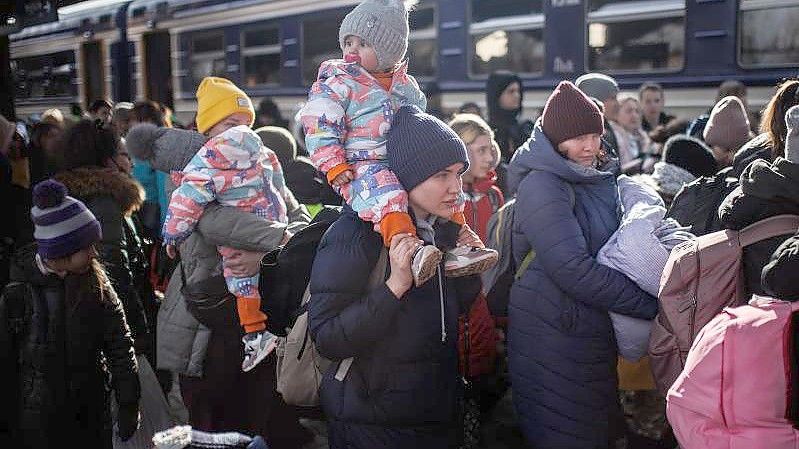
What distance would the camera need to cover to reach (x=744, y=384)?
5.63 feet

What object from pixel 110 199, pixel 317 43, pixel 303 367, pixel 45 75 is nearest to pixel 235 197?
pixel 110 199

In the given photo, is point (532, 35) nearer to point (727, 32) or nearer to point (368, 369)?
point (727, 32)

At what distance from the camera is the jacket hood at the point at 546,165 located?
3.09 meters

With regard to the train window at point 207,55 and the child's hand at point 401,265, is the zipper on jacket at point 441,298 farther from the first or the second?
the train window at point 207,55

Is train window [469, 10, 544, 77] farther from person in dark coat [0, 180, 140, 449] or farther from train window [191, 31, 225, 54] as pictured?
person in dark coat [0, 180, 140, 449]

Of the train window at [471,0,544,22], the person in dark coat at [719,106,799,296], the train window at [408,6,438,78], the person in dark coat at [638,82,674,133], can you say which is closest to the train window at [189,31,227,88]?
the train window at [408,6,438,78]

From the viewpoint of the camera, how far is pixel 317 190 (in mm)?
4691

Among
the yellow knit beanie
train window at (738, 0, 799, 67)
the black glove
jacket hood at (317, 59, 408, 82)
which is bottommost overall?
the black glove

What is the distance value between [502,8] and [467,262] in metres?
6.73

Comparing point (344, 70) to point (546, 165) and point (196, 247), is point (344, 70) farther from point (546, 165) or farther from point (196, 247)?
point (196, 247)

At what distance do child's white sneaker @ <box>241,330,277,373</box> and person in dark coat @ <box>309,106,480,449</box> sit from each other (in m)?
A: 1.09

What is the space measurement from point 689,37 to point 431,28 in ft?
10.3

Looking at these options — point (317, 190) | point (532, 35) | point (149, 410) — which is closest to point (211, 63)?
point (532, 35)

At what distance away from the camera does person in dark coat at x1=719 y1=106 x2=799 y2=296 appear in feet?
6.92
